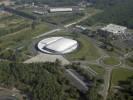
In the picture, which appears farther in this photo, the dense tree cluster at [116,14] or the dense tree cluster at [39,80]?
the dense tree cluster at [116,14]

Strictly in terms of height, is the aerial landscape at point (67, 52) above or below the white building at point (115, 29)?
below

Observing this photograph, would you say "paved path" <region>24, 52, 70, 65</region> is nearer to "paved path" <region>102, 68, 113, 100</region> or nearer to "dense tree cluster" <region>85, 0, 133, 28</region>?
"paved path" <region>102, 68, 113, 100</region>

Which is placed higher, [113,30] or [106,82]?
[113,30]

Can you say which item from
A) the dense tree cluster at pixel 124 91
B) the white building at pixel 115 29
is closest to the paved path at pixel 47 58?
the dense tree cluster at pixel 124 91

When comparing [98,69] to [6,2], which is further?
[6,2]

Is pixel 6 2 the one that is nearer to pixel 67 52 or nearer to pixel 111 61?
pixel 67 52

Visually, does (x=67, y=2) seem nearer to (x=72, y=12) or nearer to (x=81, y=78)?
(x=72, y=12)

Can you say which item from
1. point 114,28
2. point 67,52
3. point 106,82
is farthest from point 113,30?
point 106,82

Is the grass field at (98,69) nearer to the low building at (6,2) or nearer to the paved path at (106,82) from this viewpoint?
the paved path at (106,82)
